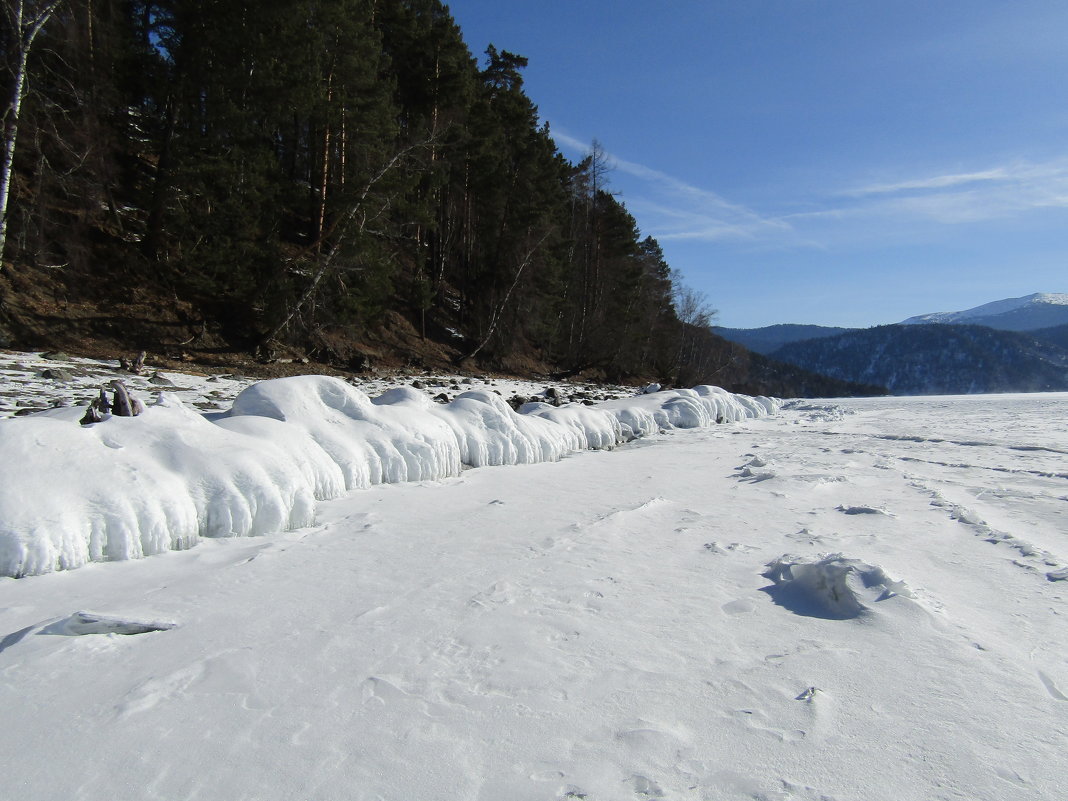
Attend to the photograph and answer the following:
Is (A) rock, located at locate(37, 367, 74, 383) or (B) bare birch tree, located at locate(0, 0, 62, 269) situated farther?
(B) bare birch tree, located at locate(0, 0, 62, 269)

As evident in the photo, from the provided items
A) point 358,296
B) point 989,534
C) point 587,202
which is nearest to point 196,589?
point 989,534

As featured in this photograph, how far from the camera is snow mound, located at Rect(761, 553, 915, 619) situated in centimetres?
254

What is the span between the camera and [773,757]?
5.15 ft

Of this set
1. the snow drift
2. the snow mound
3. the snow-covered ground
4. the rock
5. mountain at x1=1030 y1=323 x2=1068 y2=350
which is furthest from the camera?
mountain at x1=1030 y1=323 x2=1068 y2=350

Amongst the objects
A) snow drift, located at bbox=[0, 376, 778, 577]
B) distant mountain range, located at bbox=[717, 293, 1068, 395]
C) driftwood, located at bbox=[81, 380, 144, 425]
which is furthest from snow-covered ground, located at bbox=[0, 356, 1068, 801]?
distant mountain range, located at bbox=[717, 293, 1068, 395]

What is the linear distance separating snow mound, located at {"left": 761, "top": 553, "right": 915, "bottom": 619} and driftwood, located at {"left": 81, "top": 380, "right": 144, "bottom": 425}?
13.5ft

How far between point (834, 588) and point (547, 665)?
1.46m

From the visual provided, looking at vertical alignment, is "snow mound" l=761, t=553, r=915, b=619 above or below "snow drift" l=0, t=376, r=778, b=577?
below

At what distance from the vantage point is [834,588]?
104 inches

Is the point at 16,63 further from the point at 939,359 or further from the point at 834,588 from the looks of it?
the point at 939,359

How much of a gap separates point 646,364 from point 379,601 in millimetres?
27111

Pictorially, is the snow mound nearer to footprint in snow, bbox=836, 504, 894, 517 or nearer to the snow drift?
footprint in snow, bbox=836, 504, 894, 517

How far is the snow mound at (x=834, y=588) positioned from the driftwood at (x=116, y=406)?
4.10 meters

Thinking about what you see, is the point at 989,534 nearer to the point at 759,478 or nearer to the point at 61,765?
the point at 759,478
